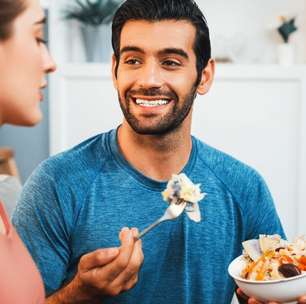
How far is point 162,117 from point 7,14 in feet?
2.22

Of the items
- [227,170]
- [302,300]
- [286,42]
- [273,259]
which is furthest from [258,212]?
[286,42]

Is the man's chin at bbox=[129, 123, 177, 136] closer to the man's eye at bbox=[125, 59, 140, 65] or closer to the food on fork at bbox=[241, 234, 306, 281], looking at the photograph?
the man's eye at bbox=[125, 59, 140, 65]

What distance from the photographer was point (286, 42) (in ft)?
13.1

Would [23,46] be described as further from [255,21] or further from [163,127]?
[255,21]

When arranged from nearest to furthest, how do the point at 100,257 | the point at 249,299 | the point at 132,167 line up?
the point at 100,257 → the point at 249,299 → the point at 132,167

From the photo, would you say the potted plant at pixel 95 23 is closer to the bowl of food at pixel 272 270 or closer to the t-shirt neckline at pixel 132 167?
the t-shirt neckline at pixel 132 167

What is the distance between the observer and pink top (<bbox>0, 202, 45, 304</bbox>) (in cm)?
94

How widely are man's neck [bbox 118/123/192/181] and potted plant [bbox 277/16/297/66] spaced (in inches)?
95.8

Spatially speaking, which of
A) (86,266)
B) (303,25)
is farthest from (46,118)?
(86,266)

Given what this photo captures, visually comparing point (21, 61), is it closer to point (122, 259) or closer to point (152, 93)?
point (122, 259)

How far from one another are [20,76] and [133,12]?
705mm

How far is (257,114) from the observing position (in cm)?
396

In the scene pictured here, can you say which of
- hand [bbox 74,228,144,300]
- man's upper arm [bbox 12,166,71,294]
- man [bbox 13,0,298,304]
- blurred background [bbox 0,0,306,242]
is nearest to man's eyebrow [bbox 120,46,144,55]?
man [bbox 13,0,298,304]

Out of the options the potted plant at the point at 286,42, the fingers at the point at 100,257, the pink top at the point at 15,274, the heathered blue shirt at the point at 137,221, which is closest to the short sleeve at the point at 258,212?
the heathered blue shirt at the point at 137,221
